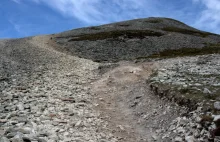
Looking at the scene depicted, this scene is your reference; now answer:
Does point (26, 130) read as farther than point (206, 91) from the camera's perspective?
No

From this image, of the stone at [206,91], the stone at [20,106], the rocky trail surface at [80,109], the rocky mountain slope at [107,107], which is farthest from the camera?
the stone at [20,106]

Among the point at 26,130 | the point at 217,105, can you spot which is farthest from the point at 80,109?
the point at 217,105

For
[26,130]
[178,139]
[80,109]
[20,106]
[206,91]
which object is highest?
[206,91]

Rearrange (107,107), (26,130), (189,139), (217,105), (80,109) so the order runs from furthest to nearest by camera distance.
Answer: (107,107) < (80,109) < (217,105) < (26,130) < (189,139)

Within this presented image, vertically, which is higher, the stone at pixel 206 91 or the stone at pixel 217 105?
the stone at pixel 206 91

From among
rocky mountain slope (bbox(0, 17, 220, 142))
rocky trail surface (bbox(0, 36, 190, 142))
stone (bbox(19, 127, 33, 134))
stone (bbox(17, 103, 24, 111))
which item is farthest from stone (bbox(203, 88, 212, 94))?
stone (bbox(17, 103, 24, 111))

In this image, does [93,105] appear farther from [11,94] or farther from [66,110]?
[11,94]

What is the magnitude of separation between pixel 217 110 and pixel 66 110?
313 inches

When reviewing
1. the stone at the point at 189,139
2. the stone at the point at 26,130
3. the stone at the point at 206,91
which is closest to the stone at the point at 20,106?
the stone at the point at 26,130

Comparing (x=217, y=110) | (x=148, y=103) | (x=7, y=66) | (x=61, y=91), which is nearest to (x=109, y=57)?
(x=7, y=66)

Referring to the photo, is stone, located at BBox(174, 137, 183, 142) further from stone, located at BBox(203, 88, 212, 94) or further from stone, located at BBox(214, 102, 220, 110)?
stone, located at BBox(203, 88, 212, 94)

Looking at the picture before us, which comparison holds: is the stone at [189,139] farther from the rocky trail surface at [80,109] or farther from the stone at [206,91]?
the stone at [206,91]

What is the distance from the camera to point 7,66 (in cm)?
2781

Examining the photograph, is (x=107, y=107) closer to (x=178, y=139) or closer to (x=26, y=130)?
(x=178, y=139)
